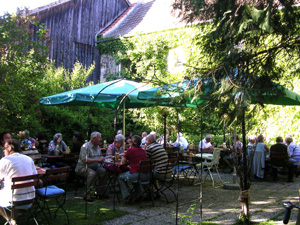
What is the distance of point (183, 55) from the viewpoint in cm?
1658

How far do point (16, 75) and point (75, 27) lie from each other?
12784 millimetres

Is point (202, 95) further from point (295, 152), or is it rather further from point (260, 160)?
point (295, 152)

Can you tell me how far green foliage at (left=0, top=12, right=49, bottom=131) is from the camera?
6754 mm

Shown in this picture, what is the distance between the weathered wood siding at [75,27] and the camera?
18.1 meters

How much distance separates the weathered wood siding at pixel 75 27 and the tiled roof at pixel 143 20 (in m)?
0.83

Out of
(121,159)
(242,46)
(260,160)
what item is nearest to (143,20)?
(260,160)

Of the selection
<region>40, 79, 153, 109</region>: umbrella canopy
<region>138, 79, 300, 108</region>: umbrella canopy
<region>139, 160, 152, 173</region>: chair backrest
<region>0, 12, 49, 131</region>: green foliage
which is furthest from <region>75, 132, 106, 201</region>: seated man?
<region>138, 79, 300, 108</region>: umbrella canopy

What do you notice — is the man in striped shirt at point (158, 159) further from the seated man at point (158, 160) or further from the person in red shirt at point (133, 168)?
the person in red shirt at point (133, 168)

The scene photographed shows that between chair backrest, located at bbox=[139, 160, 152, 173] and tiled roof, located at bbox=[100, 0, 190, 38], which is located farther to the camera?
tiled roof, located at bbox=[100, 0, 190, 38]

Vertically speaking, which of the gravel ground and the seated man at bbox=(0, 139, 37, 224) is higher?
the seated man at bbox=(0, 139, 37, 224)

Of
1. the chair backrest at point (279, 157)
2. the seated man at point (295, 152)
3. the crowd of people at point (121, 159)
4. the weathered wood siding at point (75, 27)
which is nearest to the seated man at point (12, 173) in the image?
the crowd of people at point (121, 159)

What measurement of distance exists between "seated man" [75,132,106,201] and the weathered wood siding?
39.2ft

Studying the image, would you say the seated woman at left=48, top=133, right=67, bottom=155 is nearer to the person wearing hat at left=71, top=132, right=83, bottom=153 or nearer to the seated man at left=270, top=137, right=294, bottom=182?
the person wearing hat at left=71, top=132, right=83, bottom=153

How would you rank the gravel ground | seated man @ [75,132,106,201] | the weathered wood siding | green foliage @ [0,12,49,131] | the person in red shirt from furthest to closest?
the weathered wood siding < seated man @ [75,132,106,201] < green foliage @ [0,12,49,131] < the person in red shirt < the gravel ground
